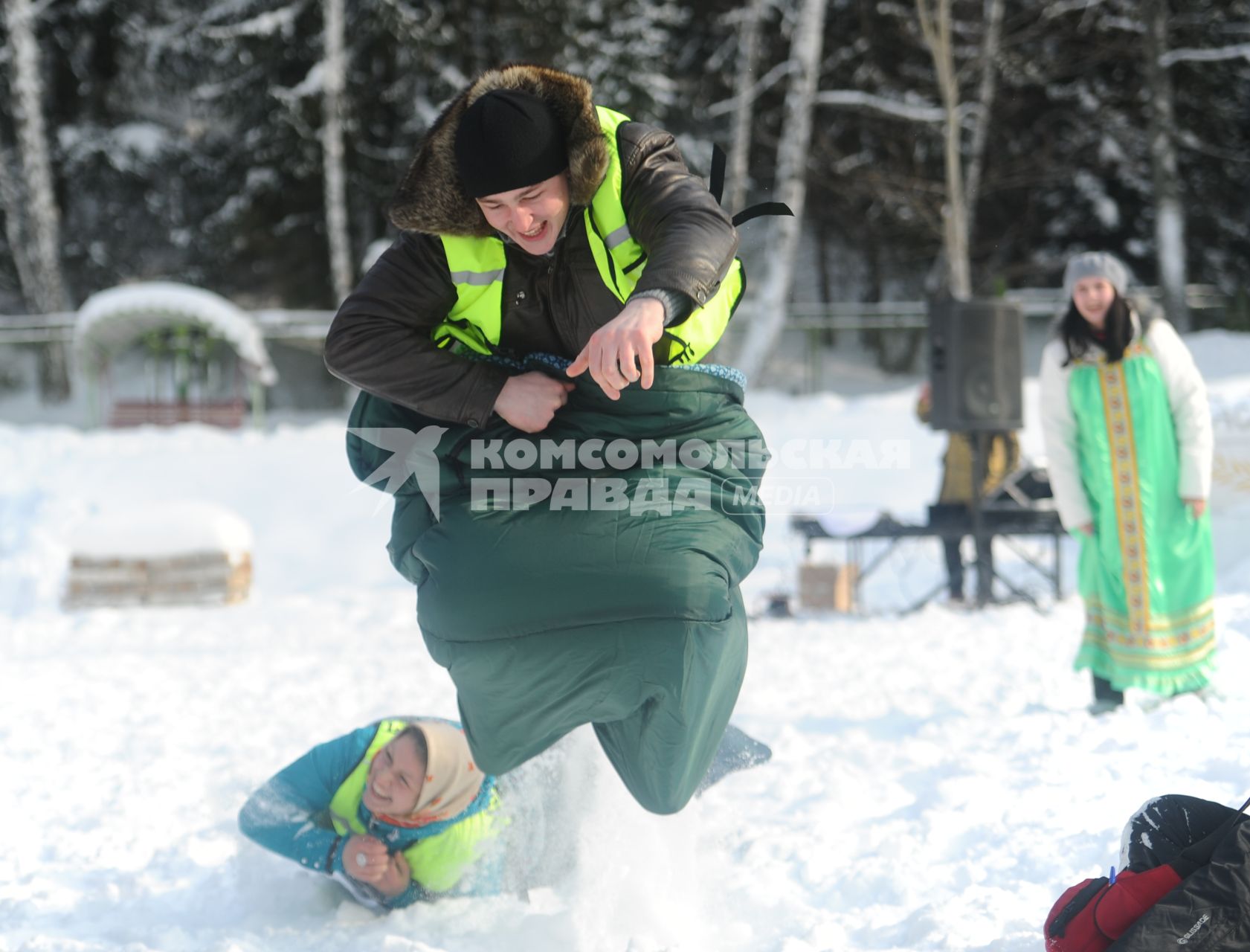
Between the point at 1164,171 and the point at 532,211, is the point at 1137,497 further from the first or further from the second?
the point at 1164,171

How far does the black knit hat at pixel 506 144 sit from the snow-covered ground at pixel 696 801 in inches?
33.5

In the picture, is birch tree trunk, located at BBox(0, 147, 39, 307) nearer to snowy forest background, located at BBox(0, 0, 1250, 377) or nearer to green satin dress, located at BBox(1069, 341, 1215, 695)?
snowy forest background, located at BBox(0, 0, 1250, 377)

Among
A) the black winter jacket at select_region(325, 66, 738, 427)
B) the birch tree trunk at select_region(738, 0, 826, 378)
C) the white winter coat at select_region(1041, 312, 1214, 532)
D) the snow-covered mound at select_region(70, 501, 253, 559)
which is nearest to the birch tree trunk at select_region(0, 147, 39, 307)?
the birch tree trunk at select_region(738, 0, 826, 378)

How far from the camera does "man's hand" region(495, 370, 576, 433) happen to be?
207cm

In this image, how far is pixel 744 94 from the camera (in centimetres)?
1342

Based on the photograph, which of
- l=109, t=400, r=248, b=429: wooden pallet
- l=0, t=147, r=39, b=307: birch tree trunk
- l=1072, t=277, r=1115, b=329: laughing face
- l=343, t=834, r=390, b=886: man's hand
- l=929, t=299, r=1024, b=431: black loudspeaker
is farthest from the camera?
l=0, t=147, r=39, b=307: birch tree trunk

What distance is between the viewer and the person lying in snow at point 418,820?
2.60 m

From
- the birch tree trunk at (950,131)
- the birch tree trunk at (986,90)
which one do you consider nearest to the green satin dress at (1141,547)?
the birch tree trunk at (950,131)

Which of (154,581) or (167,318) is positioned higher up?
(167,318)

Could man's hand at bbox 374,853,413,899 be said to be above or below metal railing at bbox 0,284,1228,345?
below

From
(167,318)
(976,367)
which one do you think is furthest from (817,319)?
(976,367)

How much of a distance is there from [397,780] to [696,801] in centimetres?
71

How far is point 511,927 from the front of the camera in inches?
98.1

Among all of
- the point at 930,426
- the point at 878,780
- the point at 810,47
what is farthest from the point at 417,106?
the point at 878,780
